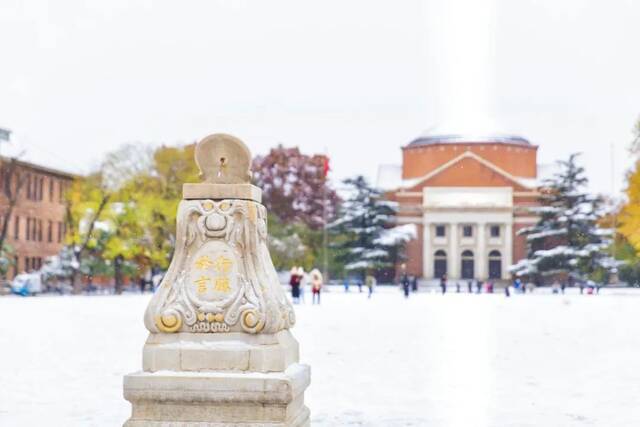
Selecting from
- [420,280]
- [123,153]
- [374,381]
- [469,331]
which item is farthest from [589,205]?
[374,381]

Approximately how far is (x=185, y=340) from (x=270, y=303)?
2.15ft

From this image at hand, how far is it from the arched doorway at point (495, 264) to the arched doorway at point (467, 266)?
1574 mm

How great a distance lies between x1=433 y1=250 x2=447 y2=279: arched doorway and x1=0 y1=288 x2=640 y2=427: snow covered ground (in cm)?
7105

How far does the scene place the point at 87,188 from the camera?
6194 centimetres

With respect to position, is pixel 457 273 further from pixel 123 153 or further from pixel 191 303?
pixel 191 303

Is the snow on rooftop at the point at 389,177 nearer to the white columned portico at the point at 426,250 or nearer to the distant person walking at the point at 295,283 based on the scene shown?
the white columned portico at the point at 426,250

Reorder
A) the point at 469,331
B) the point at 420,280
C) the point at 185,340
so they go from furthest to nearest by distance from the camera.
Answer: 1. the point at 420,280
2. the point at 469,331
3. the point at 185,340

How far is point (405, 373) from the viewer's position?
15.7 metres

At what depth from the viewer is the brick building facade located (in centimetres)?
6994

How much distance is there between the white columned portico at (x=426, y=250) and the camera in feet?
326

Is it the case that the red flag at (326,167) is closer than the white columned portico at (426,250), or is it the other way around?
the red flag at (326,167)

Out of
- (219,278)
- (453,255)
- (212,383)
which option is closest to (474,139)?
(453,255)

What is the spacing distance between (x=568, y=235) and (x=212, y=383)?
7664 cm

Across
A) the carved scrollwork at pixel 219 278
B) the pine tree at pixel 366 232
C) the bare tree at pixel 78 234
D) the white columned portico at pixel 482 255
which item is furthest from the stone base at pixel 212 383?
the white columned portico at pixel 482 255
